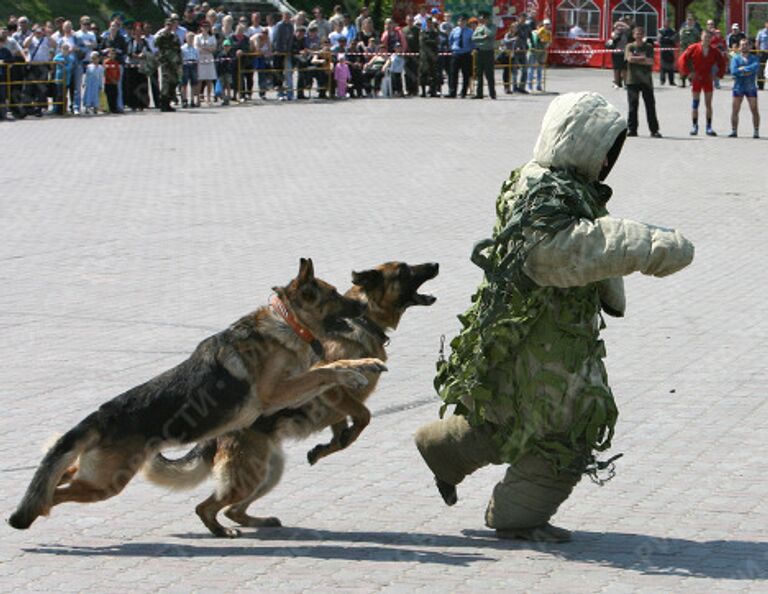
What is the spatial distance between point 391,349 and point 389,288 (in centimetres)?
320

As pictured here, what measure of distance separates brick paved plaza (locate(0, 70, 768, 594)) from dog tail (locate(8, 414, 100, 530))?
0.17 m

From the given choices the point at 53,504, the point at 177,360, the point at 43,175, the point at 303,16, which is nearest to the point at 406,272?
the point at 53,504

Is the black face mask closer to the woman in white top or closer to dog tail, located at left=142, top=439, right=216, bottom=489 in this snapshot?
dog tail, located at left=142, top=439, right=216, bottom=489

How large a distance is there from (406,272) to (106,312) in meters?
4.90

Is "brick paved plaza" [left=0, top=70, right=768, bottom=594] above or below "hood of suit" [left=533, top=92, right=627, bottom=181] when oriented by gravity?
below

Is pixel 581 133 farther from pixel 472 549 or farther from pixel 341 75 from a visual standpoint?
pixel 341 75

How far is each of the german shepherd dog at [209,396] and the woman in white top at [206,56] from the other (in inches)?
959

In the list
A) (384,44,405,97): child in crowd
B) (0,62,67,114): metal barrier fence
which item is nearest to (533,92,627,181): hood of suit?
(0,62,67,114): metal barrier fence

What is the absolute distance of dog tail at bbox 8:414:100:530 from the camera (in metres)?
5.86

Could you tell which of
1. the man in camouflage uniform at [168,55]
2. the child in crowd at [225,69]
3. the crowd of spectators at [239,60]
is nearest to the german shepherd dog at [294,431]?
the crowd of spectators at [239,60]

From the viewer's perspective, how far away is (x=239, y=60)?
1251 inches

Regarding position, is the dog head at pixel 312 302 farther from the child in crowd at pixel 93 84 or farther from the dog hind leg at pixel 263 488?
the child in crowd at pixel 93 84

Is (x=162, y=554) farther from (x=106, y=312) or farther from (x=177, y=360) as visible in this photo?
(x=106, y=312)

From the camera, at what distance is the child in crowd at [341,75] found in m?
→ 33.0
